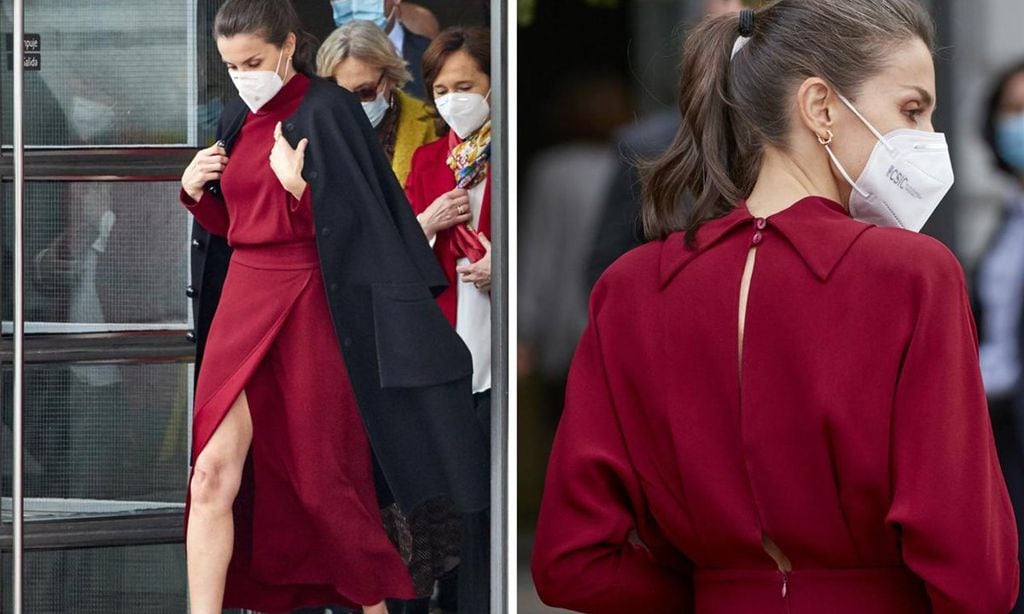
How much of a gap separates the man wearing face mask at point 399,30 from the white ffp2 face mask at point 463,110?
6cm

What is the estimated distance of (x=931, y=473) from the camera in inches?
76.0

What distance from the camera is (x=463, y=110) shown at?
3.09 metres

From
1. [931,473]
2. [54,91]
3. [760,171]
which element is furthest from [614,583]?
[54,91]

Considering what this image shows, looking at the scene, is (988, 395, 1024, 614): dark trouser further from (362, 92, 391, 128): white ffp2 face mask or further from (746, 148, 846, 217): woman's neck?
(362, 92, 391, 128): white ffp2 face mask

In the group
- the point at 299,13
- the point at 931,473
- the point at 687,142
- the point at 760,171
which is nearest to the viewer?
the point at 931,473

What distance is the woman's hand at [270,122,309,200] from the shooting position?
2.99 metres

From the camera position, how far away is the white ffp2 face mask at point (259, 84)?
300 centimetres

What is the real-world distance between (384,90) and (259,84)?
0.28m

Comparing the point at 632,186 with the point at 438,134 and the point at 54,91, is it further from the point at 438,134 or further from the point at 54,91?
the point at 54,91

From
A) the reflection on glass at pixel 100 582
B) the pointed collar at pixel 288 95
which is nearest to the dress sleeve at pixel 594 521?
the pointed collar at pixel 288 95

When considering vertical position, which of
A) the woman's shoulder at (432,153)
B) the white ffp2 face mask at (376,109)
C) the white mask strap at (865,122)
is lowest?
the white mask strap at (865,122)

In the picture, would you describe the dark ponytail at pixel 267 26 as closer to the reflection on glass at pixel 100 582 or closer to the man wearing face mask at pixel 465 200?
the man wearing face mask at pixel 465 200

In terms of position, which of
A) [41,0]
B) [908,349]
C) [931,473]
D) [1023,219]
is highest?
[41,0]

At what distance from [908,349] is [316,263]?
1.48m
